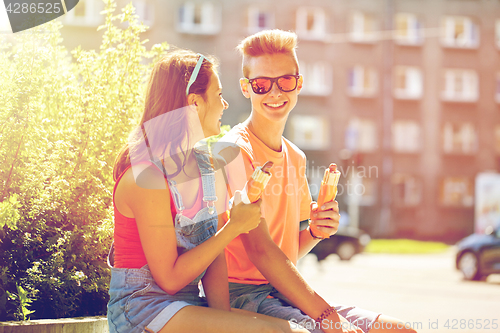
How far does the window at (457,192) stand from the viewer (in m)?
30.6

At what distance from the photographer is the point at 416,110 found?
3053 cm

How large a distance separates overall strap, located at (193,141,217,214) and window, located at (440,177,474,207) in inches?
1175

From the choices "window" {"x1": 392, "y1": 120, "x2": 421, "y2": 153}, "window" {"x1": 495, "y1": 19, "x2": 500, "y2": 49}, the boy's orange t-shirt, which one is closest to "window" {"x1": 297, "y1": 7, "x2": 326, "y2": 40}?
"window" {"x1": 392, "y1": 120, "x2": 421, "y2": 153}

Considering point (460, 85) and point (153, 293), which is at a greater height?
point (153, 293)

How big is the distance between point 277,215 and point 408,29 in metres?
30.4

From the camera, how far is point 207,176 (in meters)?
2.43

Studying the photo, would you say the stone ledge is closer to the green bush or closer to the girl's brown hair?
the green bush

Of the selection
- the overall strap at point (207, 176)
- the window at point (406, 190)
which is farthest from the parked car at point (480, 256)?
the window at point (406, 190)

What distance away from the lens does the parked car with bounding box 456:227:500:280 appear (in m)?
12.7

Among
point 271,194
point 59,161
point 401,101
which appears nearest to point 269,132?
point 271,194

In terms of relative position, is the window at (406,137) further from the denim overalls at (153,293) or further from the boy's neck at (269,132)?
the denim overalls at (153,293)

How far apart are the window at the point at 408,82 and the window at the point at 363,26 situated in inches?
88.9

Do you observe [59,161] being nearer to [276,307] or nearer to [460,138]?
[276,307]

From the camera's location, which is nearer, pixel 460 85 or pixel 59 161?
pixel 59 161
